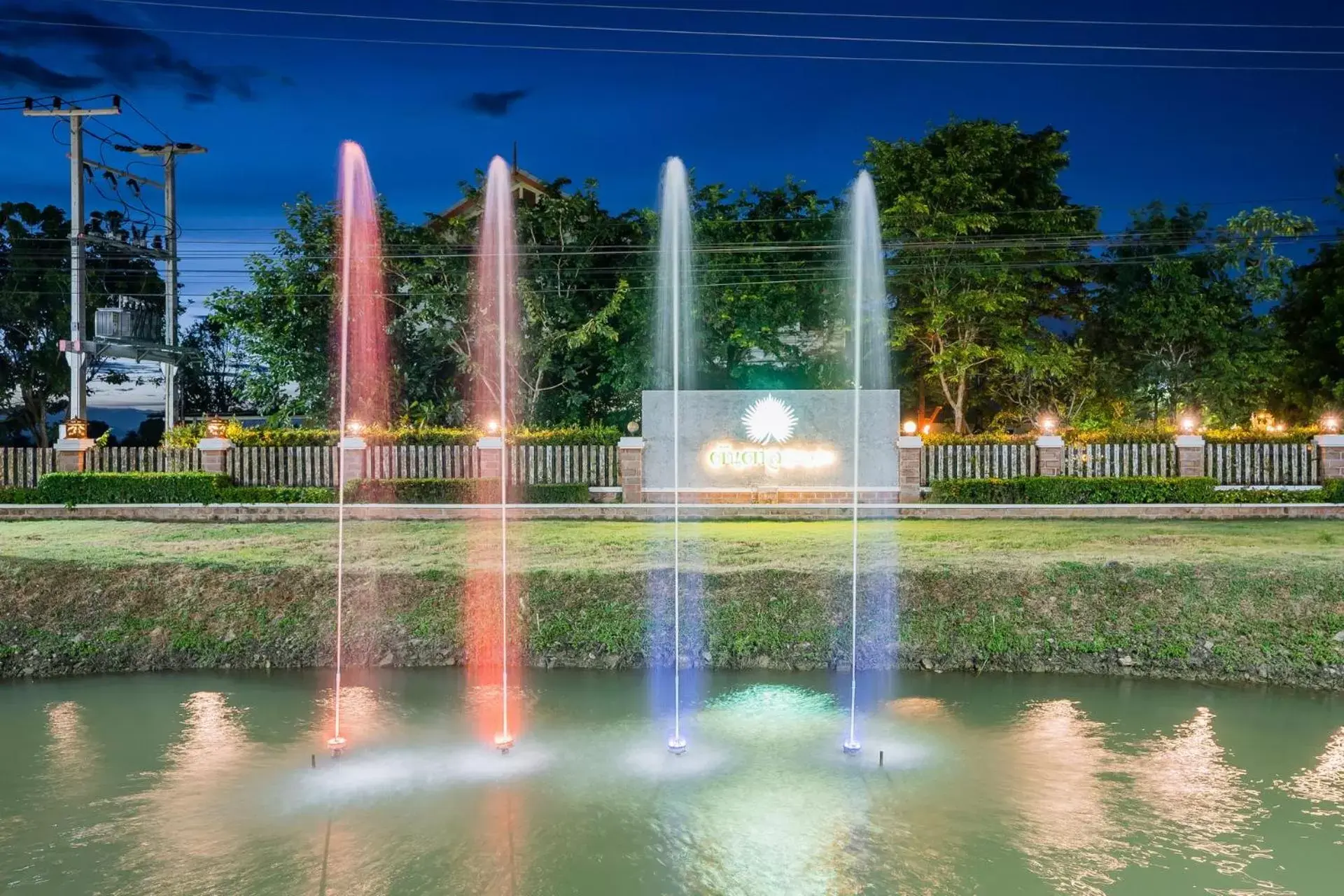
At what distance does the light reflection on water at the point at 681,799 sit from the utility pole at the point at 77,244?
681 inches

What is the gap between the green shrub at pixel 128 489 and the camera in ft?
68.5

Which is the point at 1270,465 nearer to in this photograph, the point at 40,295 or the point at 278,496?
the point at 278,496

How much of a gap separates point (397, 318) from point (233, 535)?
11.9 metres

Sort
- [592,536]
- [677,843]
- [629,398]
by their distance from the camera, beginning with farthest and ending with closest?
[629,398] < [592,536] < [677,843]

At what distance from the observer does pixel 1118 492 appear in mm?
20109

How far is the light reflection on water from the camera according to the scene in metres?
6.71

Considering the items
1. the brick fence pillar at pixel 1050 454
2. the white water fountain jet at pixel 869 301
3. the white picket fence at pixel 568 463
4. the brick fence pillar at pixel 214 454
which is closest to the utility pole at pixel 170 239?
the brick fence pillar at pixel 214 454

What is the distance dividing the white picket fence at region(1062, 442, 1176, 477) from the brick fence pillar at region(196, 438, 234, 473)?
1827 cm

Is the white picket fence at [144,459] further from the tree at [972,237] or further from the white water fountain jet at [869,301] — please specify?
the tree at [972,237]

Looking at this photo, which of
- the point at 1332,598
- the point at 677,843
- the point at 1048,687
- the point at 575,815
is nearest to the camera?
the point at 677,843

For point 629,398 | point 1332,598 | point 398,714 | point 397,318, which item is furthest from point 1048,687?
point 397,318

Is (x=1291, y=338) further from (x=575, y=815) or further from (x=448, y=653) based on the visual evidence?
(x=575, y=815)

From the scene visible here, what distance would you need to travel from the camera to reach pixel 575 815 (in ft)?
25.0

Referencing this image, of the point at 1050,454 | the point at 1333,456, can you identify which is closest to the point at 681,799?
the point at 1050,454
